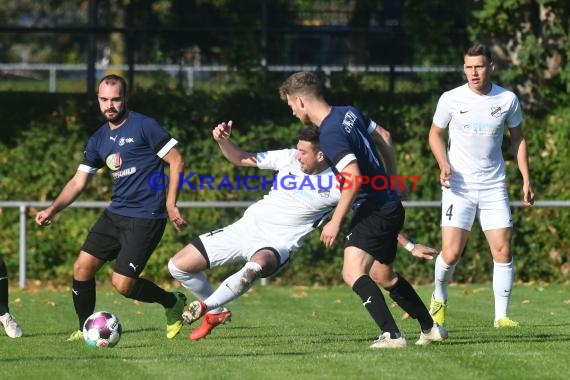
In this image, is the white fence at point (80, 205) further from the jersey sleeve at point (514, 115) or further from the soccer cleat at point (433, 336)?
the soccer cleat at point (433, 336)

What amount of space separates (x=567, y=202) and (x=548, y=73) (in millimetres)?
2203

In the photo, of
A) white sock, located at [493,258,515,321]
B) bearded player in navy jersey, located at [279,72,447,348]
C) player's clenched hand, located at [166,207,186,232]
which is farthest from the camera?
white sock, located at [493,258,515,321]

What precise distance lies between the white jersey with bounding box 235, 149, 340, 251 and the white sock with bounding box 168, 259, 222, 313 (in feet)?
1.98

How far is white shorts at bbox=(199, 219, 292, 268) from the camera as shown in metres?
→ 9.84

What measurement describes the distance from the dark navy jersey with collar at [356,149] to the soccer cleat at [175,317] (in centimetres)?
175

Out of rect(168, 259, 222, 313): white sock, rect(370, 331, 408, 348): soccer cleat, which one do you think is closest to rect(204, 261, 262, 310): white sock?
rect(168, 259, 222, 313): white sock

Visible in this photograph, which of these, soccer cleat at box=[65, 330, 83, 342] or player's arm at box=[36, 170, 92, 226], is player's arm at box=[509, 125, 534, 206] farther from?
soccer cleat at box=[65, 330, 83, 342]

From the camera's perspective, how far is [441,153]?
10883 mm

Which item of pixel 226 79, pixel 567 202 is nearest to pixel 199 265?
pixel 567 202

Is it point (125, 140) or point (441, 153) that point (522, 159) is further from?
point (125, 140)

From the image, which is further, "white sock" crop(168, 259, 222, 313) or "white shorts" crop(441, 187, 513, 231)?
"white shorts" crop(441, 187, 513, 231)

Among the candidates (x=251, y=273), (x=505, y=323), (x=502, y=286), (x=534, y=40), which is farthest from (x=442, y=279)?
(x=534, y=40)

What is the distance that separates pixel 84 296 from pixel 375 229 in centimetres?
266

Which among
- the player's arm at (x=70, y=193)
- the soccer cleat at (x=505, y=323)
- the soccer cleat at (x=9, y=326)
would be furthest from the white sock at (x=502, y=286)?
the soccer cleat at (x=9, y=326)
